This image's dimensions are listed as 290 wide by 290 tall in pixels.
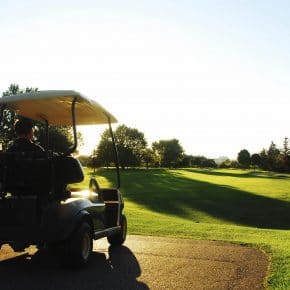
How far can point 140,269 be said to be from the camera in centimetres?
706

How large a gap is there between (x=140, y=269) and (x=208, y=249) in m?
2.40

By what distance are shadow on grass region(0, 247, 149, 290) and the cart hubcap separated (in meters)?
0.17

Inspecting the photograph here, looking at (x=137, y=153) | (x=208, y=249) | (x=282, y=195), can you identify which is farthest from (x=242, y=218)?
(x=137, y=153)

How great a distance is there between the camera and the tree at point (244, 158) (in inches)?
5295

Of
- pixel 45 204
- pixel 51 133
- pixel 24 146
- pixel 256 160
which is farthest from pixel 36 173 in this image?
pixel 256 160

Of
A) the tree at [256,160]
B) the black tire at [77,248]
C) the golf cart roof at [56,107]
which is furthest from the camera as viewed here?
the tree at [256,160]

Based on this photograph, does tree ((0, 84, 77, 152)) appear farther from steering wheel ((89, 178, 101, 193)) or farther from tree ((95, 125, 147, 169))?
tree ((95, 125, 147, 169))

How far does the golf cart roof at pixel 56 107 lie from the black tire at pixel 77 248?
72.6 inches

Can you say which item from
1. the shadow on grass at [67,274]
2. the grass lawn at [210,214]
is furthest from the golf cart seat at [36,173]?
the grass lawn at [210,214]

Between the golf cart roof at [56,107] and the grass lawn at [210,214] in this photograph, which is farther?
the grass lawn at [210,214]

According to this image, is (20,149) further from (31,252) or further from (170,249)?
(170,249)

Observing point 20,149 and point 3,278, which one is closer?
point 3,278

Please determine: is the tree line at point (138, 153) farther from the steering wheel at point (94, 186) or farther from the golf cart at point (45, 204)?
the golf cart at point (45, 204)

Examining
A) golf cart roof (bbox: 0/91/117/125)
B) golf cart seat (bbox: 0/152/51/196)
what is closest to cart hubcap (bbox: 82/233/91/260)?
golf cart seat (bbox: 0/152/51/196)
